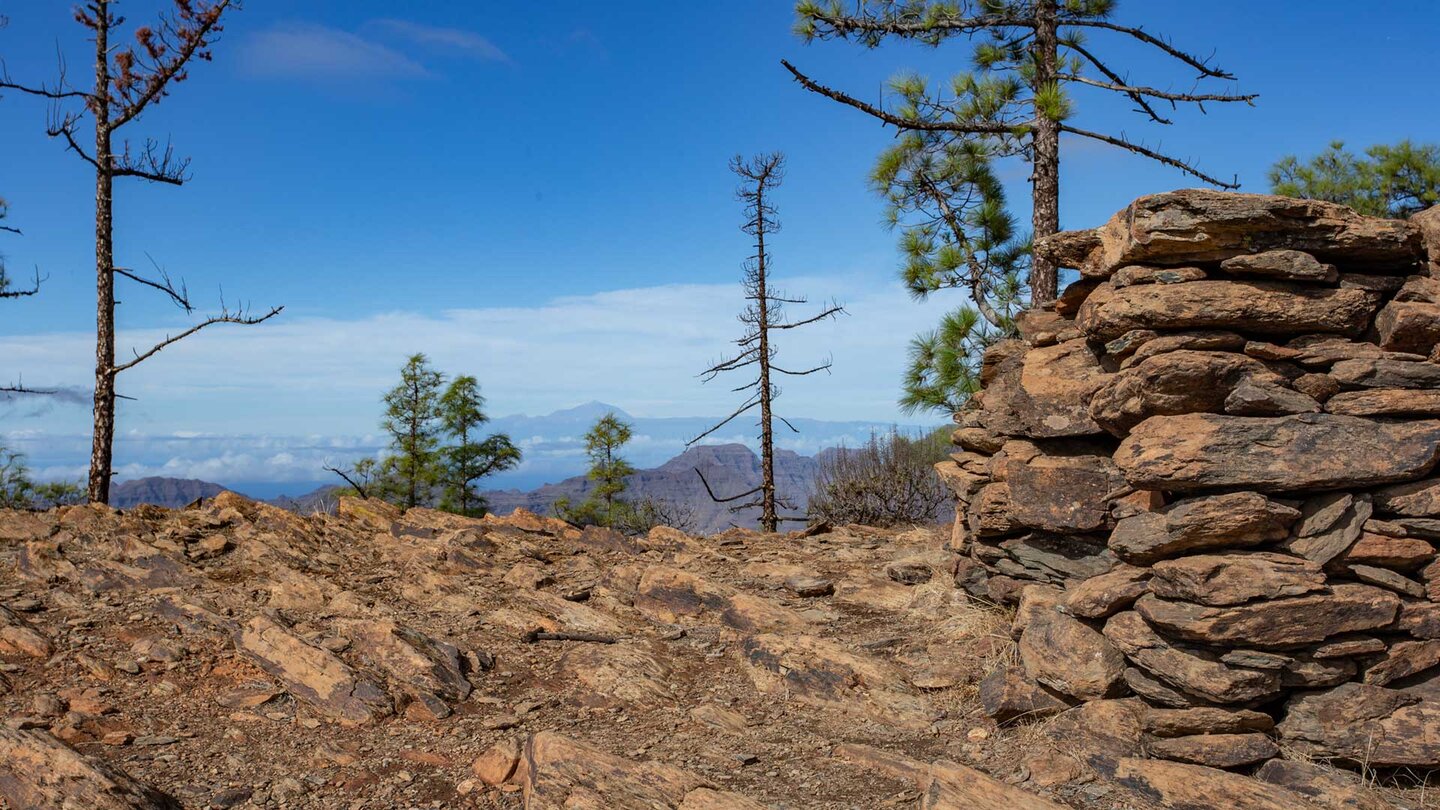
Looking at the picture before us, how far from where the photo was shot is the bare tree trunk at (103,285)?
46.1 ft

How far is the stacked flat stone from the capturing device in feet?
18.0

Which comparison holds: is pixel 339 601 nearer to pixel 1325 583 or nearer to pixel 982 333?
pixel 1325 583

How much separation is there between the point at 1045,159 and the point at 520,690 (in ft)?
34.2

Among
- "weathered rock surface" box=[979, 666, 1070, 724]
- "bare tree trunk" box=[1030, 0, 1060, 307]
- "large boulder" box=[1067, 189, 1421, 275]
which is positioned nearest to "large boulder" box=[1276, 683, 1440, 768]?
"weathered rock surface" box=[979, 666, 1070, 724]

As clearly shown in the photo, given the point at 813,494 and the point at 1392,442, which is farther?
the point at 813,494

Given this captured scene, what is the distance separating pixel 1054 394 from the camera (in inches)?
291

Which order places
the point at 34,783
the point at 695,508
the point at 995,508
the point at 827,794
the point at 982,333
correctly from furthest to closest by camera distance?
the point at 695,508
the point at 982,333
the point at 995,508
the point at 827,794
the point at 34,783

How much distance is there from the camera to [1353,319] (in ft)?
19.8

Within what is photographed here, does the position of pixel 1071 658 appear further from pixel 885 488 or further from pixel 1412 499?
pixel 885 488

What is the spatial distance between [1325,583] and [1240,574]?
0.53m

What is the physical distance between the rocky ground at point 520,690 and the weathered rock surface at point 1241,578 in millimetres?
843

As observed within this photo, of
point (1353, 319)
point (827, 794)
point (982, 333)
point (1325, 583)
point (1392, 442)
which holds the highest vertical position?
point (982, 333)

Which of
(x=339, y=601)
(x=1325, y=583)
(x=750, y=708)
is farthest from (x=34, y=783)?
(x=1325, y=583)

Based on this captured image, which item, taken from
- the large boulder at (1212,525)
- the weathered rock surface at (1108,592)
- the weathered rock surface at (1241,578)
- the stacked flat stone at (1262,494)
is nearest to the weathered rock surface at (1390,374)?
the stacked flat stone at (1262,494)
